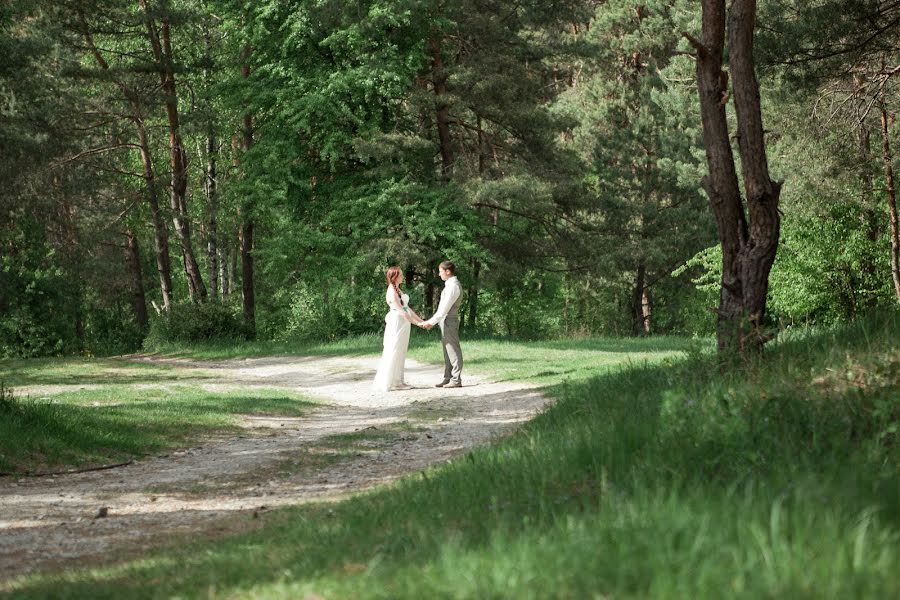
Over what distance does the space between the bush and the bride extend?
14.9m

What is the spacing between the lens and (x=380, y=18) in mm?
28891

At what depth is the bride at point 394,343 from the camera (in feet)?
62.8

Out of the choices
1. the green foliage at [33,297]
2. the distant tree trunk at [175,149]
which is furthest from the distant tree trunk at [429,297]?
the green foliage at [33,297]

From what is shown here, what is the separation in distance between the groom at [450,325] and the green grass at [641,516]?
990cm

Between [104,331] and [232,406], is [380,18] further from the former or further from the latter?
[104,331]

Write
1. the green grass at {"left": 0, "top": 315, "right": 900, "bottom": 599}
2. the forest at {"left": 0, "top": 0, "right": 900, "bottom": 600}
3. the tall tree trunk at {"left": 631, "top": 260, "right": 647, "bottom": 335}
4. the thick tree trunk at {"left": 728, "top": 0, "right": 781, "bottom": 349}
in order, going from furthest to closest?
the tall tree trunk at {"left": 631, "top": 260, "right": 647, "bottom": 335} → the thick tree trunk at {"left": 728, "top": 0, "right": 781, "bottom": 349} → the forest at {"left": 0, "top": 0, "right": 900, "bottom": 600} → the green grass at {"left": 0, "top": 315, "right": 900, "bottom": 599}

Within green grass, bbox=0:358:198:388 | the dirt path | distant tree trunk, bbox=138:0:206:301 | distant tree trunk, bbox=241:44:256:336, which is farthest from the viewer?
distant tree trunk, bbox=241:44:256:336

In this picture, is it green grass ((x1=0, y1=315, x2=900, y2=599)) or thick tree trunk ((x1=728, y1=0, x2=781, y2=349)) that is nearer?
green grass ((x1=0, y1=315, x2=900, y2=599))

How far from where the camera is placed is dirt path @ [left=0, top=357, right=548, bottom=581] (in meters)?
7.19

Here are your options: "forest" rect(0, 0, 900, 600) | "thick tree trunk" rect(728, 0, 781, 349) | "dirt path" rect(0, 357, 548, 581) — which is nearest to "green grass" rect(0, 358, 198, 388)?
"forest" rect(0, 0, 900, 600)

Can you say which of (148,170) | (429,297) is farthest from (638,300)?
(148,170)

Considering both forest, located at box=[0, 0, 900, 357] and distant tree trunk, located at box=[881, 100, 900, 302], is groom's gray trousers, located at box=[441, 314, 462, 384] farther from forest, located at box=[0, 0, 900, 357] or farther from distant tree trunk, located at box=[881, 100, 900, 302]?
distant tree trunk, located at box=[881, 100, 900, 302]

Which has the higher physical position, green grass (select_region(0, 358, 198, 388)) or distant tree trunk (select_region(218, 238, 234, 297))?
distant tree trunk (select_region(218, 238, 234, 297))

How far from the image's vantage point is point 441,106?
1236 inches
